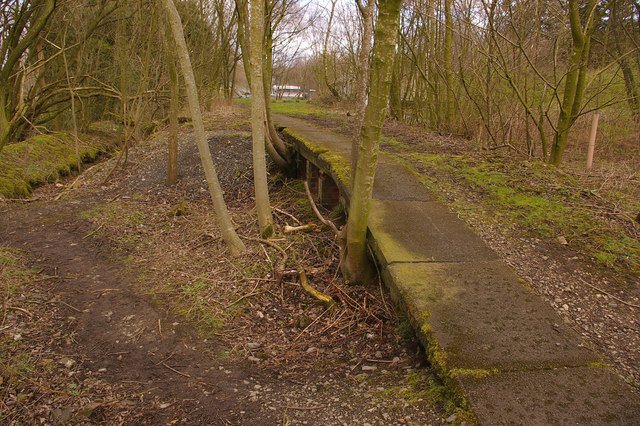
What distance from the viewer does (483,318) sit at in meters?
2.93

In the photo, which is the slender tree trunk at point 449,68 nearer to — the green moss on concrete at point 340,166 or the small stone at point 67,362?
the green moss on concrete at point 340,166

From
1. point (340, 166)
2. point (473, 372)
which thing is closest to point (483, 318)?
point (473, 372)

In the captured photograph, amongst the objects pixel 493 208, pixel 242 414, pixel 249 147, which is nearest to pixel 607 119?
pixel 493 208

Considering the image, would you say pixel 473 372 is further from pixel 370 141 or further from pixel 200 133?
pixel 200 133

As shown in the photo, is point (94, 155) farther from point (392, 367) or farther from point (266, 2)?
point (392, 367)

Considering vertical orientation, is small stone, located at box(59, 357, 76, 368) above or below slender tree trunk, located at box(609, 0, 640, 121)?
below

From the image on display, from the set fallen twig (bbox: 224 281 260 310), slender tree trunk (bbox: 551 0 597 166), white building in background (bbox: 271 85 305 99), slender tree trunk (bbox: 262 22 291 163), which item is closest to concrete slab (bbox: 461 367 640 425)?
fallen twig (bbox: 224 281 260 310)

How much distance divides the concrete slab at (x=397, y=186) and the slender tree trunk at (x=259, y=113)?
143cm

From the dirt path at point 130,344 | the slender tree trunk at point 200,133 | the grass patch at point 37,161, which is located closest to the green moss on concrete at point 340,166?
the slender tree trunk at point 200,133

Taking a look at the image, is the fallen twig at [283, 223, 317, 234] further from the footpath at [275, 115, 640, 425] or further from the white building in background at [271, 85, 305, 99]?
the white building in background at [271, 85, 305, 99]

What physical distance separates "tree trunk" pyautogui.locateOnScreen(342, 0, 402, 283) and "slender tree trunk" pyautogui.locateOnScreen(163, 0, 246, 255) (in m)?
1.74

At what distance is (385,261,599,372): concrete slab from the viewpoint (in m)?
2.56

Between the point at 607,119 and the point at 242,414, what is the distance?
11732 mm

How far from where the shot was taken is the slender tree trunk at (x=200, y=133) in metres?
4.57
